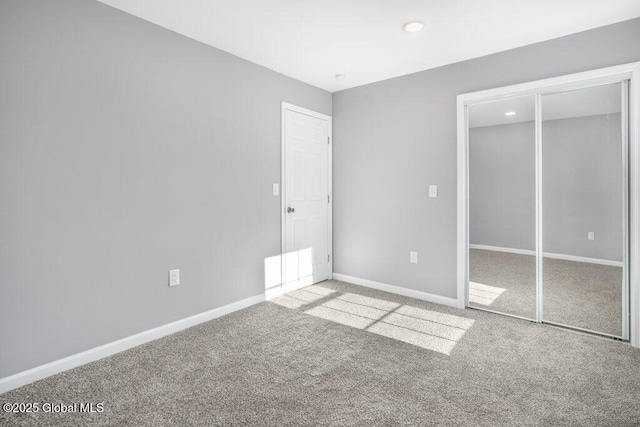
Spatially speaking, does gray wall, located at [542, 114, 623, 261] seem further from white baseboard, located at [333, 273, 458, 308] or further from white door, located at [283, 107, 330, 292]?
white door, located at [283, 107, 330, 292]

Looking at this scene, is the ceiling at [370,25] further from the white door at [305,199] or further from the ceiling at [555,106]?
the white door at [305,199]

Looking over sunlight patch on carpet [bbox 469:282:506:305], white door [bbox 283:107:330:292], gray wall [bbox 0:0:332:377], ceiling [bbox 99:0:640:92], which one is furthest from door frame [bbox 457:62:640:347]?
gray wall [bbox 0:0:332:377]

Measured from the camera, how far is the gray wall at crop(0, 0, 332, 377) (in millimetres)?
2008

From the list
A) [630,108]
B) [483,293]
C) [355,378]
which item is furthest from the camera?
[483,293]

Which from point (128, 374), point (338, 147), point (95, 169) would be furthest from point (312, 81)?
point (128, 374)

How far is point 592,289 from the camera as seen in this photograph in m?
2.86

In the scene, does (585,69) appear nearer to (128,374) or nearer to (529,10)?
(529,10)

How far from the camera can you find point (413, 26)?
2.62m

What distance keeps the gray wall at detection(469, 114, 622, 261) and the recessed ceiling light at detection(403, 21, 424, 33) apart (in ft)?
3.82

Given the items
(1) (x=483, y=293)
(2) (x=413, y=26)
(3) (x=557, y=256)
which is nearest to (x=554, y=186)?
(3) (x=557, y=256)

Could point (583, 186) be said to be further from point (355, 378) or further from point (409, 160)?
point (355, 378)

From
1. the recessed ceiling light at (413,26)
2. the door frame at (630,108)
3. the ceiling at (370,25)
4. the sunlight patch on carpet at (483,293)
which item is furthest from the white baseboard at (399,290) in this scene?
the recessed ceiling light at (413,26)

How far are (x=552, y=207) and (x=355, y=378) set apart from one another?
7.31ft

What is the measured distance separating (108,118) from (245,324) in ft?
6.24
